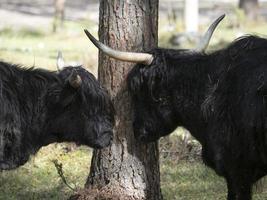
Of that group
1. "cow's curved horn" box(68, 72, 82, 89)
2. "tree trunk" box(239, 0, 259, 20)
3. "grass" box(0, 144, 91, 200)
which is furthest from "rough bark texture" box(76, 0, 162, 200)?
"tree trunk" box(239, 0, 259, 20)

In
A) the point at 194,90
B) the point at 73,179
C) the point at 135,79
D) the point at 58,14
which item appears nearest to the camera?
the point at 194,90

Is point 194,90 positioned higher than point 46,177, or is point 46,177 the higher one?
point 194,90

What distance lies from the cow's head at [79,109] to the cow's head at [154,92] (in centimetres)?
49

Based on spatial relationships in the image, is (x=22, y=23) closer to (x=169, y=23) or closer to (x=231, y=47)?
(x=169, y=23)

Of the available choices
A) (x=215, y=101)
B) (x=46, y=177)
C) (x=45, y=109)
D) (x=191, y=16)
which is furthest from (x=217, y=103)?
(x=191, y=16)

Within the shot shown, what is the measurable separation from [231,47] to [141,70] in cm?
99

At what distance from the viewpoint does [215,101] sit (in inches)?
258

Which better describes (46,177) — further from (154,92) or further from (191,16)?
(191,16)

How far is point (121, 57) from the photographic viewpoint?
268 inches

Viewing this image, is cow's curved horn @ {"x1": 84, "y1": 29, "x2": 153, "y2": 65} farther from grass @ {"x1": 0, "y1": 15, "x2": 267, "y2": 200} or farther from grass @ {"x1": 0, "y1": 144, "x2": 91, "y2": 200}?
grass @ {"x1": 0, "y1": 144, "x2": 91, "y2": 200}

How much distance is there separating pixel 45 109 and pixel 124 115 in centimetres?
110

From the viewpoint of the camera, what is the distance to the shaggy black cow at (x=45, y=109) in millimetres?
6363

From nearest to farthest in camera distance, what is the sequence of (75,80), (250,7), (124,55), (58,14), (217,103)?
1. (75,80)
2. (217,103)
3. (124,55)
4. (58,14)
5. (250,7)

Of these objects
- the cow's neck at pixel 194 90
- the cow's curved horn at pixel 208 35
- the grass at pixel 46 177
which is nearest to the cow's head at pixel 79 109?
the cow's neck at pixel 194 90
